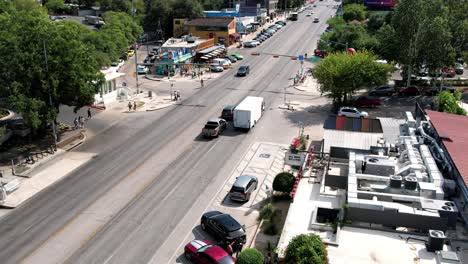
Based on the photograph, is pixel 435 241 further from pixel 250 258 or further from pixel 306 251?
pixel 250 258

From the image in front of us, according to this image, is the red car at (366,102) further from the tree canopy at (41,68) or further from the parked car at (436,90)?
the tree canopy at (41,68)

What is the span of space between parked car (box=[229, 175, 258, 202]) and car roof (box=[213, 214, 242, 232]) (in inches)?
167

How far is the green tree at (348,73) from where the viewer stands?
53.4 meters

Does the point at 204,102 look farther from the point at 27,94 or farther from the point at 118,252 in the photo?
the point at 118,252

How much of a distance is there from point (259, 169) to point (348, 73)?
63.6ft

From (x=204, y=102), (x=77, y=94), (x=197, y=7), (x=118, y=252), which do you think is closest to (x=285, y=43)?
(x=197, y=7)

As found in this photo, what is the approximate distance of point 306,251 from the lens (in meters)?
20.9

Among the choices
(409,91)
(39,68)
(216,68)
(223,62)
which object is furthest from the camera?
(223,62)

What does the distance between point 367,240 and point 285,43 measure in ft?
302

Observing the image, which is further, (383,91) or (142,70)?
(142,70)

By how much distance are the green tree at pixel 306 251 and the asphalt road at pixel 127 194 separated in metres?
9.36

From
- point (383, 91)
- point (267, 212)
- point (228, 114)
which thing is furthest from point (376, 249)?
point (383, 91)

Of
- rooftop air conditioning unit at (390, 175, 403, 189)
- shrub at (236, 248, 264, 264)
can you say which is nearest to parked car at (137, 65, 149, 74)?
rooftop air conditioning unit at (390, 175, 403, 189)

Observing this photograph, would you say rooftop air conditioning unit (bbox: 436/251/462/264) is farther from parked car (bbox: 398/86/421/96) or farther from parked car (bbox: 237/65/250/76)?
parked car (bbox: 237/65/250/76)
